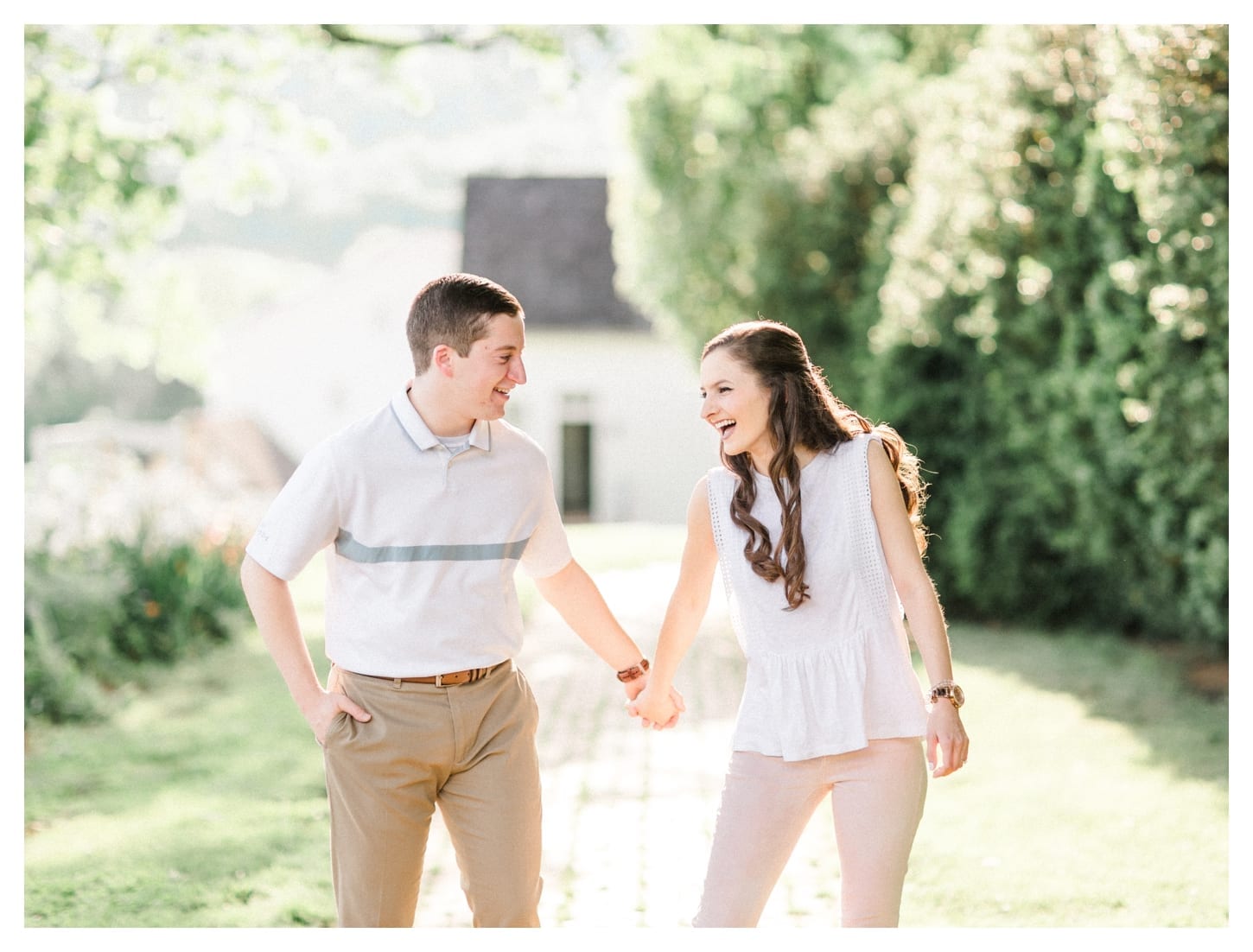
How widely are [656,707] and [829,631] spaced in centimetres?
74

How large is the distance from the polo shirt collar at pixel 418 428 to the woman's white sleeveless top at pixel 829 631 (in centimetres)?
63

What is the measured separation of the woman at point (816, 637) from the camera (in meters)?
3.38

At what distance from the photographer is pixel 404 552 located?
350 centimetres

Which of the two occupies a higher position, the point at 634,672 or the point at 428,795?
the point at 634,672

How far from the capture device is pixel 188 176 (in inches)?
580

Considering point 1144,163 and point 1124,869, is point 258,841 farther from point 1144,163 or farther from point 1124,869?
point 1144,163

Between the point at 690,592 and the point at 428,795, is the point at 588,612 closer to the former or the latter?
the point at 690,592

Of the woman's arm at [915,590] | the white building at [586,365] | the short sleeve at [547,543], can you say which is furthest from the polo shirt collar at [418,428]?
the white building at [586,365]

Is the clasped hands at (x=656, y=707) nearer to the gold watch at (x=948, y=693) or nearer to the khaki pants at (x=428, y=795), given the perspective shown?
the khaki pants at (x=428, y=795)

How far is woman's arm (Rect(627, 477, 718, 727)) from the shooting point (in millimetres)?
3605

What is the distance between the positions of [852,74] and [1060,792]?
14978mm

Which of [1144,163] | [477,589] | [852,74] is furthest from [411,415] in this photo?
[852,74]

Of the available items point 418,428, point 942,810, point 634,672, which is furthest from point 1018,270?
point 418,428

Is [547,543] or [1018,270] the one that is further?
[1018,270]
